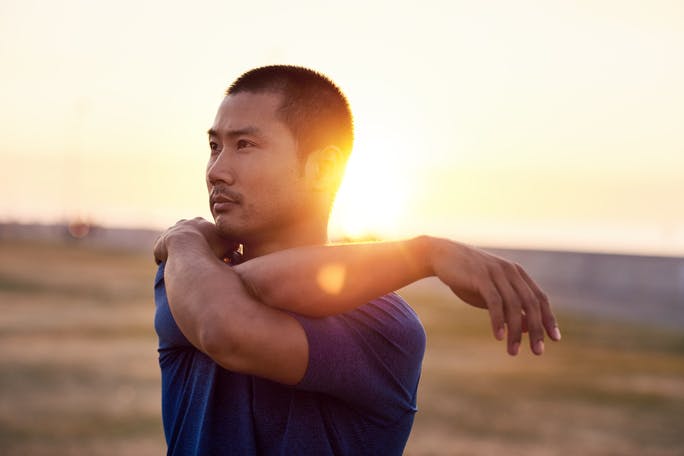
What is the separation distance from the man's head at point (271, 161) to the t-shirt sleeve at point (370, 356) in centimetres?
38

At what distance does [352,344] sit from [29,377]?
14.3m

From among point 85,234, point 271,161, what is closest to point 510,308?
point 271,161

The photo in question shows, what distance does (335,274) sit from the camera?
2537 millimetres

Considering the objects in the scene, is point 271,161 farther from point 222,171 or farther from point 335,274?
point 335,274

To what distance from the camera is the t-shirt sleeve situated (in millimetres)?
2621

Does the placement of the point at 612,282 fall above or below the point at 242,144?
below

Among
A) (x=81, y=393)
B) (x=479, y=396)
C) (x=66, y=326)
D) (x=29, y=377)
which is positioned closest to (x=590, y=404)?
(x=479, y=396)

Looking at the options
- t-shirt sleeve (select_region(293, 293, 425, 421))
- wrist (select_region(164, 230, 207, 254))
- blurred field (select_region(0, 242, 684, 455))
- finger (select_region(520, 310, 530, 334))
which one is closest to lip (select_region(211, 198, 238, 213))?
wrist (select_region(164, 230, 207, 254))

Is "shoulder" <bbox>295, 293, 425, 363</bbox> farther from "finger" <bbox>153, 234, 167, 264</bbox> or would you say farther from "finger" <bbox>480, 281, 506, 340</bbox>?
"finger" <bbox>153, 234, 167, 264</bbox>

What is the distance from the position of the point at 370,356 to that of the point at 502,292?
2.01ft

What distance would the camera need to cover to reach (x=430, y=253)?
8.22 ft

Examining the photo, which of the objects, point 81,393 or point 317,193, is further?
point 81,393

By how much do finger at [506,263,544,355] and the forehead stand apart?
100 cm

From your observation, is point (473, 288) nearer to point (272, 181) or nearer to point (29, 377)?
point (272, 181)
